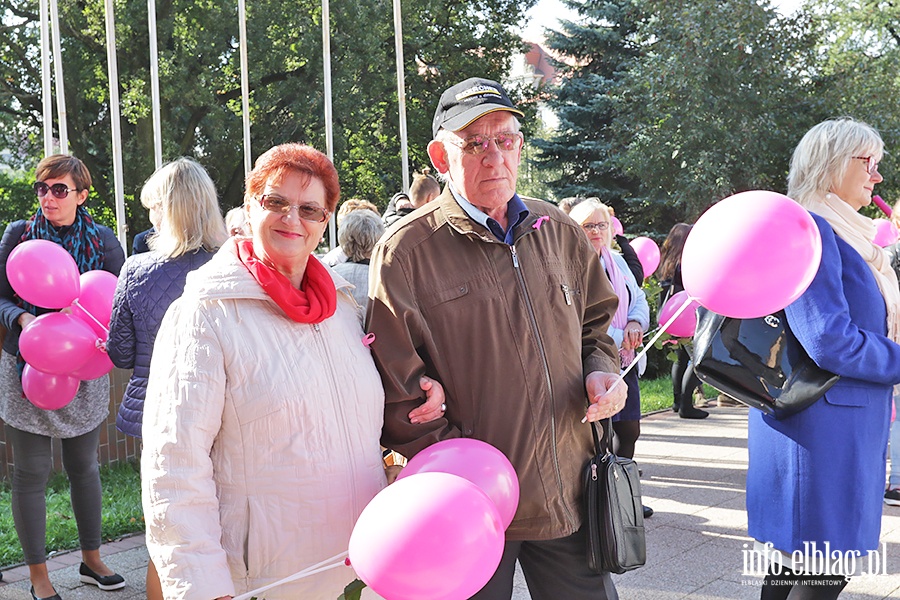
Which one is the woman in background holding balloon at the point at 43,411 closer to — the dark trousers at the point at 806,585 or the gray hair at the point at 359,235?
the gray hair at the point at 359,235

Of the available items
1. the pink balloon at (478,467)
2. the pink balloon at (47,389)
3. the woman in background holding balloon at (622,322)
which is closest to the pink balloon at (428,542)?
the pink balloon at (478,467)

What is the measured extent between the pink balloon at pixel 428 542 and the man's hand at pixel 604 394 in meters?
0.64

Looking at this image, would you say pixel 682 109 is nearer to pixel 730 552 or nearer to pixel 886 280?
pixel 730 552

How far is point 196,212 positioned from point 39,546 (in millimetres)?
1893

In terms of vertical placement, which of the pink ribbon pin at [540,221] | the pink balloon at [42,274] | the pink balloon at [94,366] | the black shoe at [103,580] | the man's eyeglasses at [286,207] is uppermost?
the man's eyeglasses at [286,207]

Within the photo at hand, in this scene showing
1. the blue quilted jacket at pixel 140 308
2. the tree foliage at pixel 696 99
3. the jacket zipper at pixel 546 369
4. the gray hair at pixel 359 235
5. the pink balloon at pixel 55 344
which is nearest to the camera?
the jacket zipper at pixel 546 369

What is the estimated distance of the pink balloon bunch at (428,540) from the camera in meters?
1.97

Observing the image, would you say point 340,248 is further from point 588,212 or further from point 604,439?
point 604,439

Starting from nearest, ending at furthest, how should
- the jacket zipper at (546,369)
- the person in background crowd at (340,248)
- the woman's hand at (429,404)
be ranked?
the woman's hand at (429,404), the jacket zipper at (546,369), the person in background crowd at (340,248)

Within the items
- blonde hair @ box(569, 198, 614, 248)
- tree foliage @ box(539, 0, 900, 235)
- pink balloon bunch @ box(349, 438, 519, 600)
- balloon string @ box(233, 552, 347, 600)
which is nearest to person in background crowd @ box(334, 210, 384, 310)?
blonde hair @ box(569, 198, 614, 248)

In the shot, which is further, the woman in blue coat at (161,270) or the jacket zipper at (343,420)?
the woman in blue coat at (161,270)

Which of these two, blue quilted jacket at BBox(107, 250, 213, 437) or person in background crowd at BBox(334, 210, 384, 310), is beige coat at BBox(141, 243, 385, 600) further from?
person in background crowd at BBox(334, 210, 384, 310)

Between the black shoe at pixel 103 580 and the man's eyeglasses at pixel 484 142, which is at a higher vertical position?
the man's eyeglasses at pixel 484 142

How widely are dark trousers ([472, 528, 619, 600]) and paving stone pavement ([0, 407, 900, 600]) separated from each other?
188 centimetres
